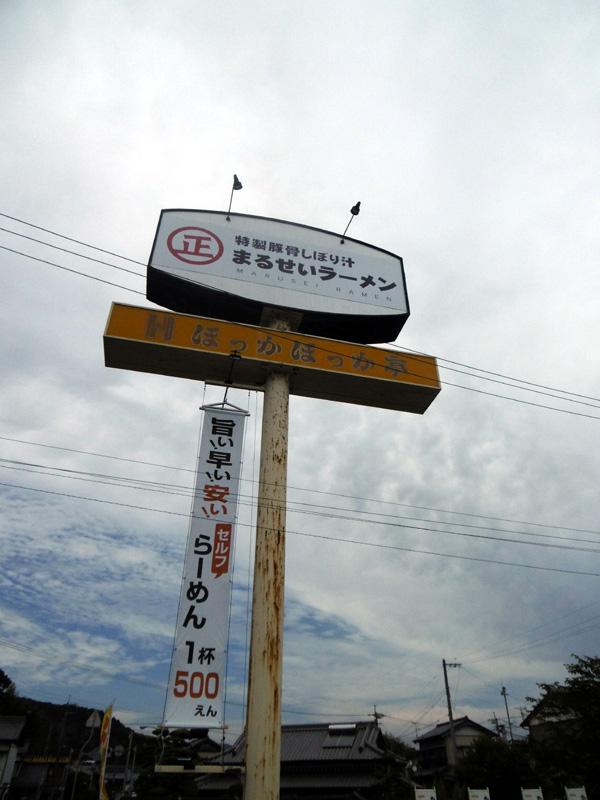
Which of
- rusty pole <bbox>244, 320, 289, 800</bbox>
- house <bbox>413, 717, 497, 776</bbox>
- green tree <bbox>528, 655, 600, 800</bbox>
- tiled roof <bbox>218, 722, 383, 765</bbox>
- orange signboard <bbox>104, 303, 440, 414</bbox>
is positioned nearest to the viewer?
rusty pole <bbox>244, 320, 289, 800</bbox>

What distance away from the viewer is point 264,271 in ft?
39.5

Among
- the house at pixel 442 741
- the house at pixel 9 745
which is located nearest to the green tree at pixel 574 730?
the house at pixel 442 741

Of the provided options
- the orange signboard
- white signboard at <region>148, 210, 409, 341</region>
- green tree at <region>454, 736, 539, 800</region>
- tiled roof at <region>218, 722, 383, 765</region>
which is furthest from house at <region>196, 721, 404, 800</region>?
white signboard at <region>148, 210, 409, 341</region>

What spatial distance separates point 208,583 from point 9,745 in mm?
34019

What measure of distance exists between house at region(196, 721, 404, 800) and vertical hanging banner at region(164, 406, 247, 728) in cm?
1432

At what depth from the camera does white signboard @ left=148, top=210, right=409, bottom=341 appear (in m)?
11.5

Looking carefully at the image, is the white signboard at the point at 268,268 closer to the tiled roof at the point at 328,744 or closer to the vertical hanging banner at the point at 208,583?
the vertical hanging banner at the point at 208,583

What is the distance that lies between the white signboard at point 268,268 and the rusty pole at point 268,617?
2.75m

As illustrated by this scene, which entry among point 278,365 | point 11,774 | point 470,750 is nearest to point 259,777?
point 278,365

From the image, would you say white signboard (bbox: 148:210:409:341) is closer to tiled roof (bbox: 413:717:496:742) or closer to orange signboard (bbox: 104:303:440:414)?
orange signboard (bbox: 104:303:440:414)

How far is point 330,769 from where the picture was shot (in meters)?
22.0

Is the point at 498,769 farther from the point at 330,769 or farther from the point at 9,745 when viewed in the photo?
the point at 9,745

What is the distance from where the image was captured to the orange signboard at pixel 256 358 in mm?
10359

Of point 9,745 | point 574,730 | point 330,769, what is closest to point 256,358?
point 574,730
